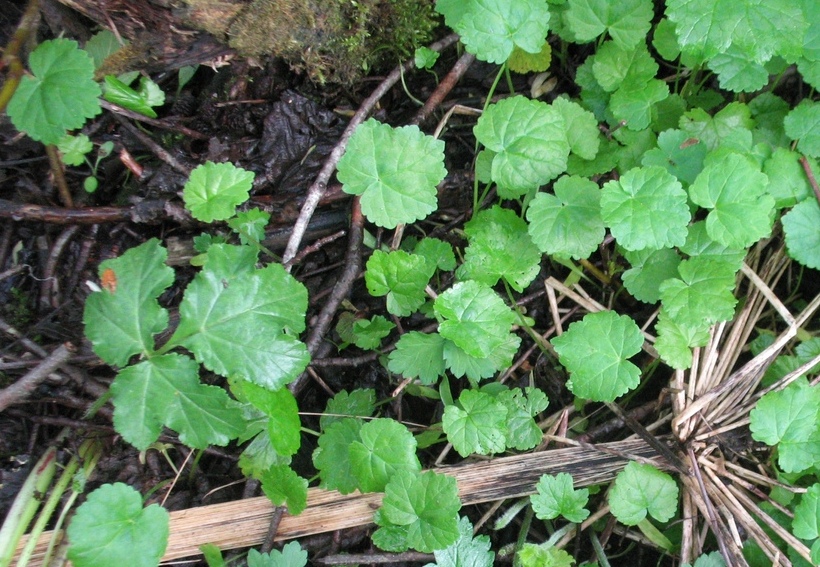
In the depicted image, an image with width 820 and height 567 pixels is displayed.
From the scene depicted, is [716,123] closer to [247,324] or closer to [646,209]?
[646,209]

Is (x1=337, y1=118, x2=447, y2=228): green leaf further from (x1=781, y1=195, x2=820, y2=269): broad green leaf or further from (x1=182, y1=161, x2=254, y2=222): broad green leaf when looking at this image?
(x1=781, y1=195, x2=820, y2=269): broad green leaf

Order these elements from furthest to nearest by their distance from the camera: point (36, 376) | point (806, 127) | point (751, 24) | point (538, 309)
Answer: point (538, 309)
point (806, 127)
point (751, 24)
point (36, 376)

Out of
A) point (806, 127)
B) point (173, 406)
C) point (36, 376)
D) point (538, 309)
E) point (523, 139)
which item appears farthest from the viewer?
point (538, 309)

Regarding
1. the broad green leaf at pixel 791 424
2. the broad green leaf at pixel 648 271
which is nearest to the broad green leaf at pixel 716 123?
the broad green leaf at pixel 648 271

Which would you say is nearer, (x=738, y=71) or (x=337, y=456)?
(x=337, y=456)

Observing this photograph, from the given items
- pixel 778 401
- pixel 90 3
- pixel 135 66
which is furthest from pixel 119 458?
pixel 778 401

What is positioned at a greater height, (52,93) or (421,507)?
(52,93)

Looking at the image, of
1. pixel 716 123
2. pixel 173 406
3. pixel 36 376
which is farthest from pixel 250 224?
pixel 716 123
